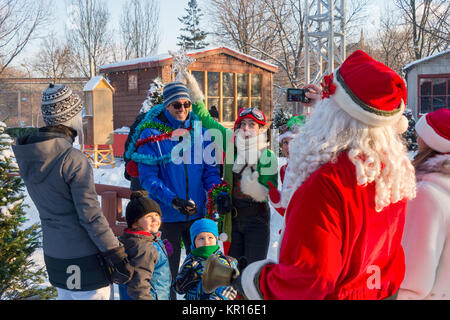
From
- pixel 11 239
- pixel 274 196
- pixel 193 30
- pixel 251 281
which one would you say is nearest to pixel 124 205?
pixel 11 239

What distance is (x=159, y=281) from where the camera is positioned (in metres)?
2.93

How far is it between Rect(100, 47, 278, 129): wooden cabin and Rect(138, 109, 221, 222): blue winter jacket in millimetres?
10615

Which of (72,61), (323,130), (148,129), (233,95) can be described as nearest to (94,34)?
(72,61)

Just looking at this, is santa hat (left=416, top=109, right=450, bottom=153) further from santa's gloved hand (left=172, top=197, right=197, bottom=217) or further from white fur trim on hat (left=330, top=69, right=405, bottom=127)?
santa's gloved hand (left=172, top=197, right=197, bottom=217)

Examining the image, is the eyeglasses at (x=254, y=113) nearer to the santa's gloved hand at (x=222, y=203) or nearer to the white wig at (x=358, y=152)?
the santa's gloved hand at (x=222, y=203)

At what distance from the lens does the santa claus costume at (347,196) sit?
1326 millimetres

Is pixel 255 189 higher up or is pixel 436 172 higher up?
pixel 436 172

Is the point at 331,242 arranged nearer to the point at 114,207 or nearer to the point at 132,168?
the point at 132,168

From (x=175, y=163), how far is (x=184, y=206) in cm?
42

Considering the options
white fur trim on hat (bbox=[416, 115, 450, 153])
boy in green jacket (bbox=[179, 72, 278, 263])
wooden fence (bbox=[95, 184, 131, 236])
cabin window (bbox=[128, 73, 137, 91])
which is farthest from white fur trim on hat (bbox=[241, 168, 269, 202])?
cabin window (bbox=[128, 73, 137, 91])

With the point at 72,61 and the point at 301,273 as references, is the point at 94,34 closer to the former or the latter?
the point at 72,61

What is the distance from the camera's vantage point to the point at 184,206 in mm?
3121

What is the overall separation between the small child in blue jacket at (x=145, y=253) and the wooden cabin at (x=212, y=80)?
11.2 m

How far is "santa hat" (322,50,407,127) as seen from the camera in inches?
56.0
